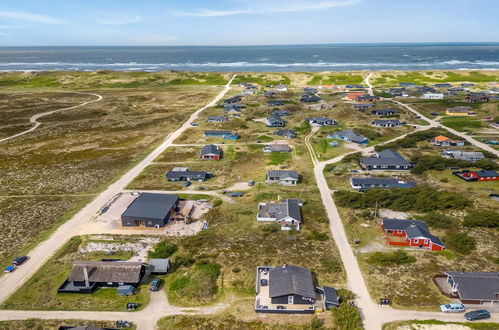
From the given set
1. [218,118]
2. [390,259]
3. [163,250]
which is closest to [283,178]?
[390,259]

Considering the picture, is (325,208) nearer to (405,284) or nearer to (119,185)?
(405,284)

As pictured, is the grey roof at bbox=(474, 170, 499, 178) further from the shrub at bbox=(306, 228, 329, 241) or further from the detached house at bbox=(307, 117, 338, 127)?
the detached house at bbox=(307, 117, 338, 127)

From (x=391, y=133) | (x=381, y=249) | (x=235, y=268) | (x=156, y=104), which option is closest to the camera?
(x=235, y=268)

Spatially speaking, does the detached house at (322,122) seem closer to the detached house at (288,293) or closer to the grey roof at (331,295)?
the detached house at (288,293)

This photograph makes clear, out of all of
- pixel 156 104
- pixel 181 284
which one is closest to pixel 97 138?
pixel 156 104

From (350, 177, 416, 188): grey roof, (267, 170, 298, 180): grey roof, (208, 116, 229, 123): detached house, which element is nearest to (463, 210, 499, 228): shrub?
(350, 177, 416, 188): grey roof
